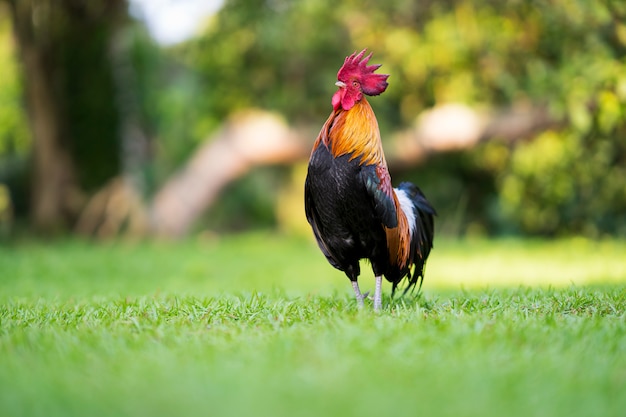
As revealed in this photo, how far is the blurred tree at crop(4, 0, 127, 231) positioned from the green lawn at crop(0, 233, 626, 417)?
10.1 m

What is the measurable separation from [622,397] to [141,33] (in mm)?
14646

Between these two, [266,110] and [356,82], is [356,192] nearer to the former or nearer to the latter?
[356,82]

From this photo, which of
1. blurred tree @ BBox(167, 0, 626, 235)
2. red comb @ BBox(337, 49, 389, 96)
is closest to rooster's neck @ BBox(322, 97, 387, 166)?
red comb @ BBox(337, 49, 389, 96)

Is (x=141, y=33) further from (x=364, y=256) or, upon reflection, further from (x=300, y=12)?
(x=364, y=256)

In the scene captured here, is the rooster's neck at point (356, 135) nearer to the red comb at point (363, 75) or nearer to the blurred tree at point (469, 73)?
the red comb at point (363, 75)

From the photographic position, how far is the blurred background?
13.5m

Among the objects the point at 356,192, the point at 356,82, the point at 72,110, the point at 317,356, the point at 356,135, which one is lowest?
the point at 317,356

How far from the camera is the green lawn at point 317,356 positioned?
2803 millimetres

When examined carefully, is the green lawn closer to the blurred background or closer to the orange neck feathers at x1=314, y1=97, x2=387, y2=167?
the orange neck feathers at x1=314, y1=97, x2=387, y2=167

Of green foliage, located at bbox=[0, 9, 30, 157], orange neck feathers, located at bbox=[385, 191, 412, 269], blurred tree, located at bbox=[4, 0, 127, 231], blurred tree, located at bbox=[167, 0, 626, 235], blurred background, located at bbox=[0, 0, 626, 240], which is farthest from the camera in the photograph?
green foliage, located at bbox=[0, 9, 30, 157]

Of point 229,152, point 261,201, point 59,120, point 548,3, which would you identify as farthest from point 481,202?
point 59,120

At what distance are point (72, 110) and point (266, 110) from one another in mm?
4550

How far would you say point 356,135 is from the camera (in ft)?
15.3

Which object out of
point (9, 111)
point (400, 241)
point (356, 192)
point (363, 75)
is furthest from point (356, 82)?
point (9, 111)
